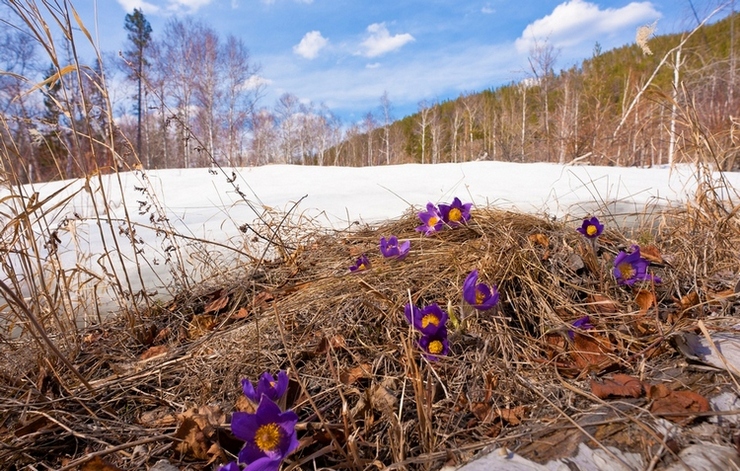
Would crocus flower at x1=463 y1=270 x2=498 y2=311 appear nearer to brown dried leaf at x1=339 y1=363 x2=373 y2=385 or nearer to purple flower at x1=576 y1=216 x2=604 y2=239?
brown dried leaf at x1=339 y1=363 x2=373 y2=385

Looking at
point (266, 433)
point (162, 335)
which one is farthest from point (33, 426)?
point (266, 433)

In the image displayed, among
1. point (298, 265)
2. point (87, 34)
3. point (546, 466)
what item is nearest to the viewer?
point (546, 466)

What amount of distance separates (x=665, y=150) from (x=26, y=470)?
1394cm

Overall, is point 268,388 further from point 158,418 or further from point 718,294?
point 718,294

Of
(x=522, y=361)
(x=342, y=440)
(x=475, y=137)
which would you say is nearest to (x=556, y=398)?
(x=522, y=361)

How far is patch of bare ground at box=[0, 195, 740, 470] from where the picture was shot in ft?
2.23

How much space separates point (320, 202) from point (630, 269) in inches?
77.8

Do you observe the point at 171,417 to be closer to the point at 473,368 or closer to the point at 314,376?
the point at 314,376

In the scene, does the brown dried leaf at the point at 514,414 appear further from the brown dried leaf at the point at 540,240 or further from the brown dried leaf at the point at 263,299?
the brown dried leaf at the point at 263,299

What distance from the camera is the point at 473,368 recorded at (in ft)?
2.81

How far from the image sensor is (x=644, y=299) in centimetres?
107

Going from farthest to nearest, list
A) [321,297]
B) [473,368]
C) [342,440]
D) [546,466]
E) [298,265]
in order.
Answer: [298,265], [321,297], [473,368], [342,440], [546,466]

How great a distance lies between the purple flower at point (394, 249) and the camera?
1312 mm

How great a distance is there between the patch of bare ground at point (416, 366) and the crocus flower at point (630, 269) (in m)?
0.03
